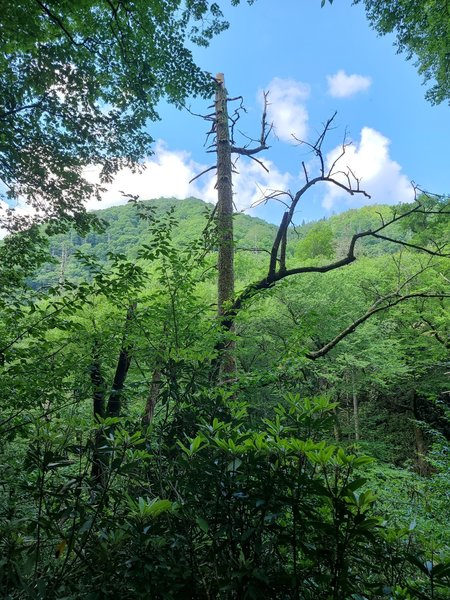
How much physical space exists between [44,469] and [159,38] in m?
5.78

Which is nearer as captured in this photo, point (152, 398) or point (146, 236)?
point (152, 398)

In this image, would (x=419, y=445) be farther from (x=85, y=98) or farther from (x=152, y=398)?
(x=85, y=98)

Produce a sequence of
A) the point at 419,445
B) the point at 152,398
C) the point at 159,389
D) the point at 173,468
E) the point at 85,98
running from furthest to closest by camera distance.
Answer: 1. the point at 419,445
2. the point at 85,98
3. the point at 152,398
4. the point at 159,389
5. the point at 173,468

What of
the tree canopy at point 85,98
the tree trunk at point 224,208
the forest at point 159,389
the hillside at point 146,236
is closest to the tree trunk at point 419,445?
the forest at point 159,389

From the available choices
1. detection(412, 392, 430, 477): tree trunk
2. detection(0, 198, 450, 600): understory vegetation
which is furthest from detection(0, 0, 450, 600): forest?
detection(412, 392, 430, 477): tree trunk

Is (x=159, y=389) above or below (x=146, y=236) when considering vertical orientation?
below

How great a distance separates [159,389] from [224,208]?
14.3 feet

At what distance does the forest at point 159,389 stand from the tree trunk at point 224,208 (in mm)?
37

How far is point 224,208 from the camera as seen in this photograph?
637 centimetres

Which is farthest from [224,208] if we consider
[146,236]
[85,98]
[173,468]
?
[146,236]

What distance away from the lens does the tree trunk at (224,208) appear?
18.2ft

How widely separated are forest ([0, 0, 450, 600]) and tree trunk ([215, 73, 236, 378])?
0.04 m

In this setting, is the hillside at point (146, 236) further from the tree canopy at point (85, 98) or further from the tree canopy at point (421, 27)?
the tree canopy at point (421, 27)

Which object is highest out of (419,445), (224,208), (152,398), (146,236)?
(146,236)
